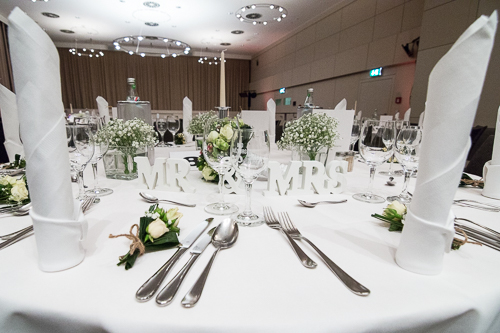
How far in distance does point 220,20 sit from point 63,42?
6.91 m

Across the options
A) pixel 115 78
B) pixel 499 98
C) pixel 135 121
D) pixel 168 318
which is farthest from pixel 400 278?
pixel 115 78

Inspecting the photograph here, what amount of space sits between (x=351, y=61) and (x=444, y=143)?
6.38 meters

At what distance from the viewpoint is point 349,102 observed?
6.27 m

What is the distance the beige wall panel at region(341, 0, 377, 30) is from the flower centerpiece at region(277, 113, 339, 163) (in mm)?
5565

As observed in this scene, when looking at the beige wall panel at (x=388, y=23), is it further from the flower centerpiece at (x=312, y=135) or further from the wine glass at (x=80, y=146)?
the wine glass at (x=80, y=146)

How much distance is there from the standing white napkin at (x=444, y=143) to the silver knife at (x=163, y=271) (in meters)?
0.52

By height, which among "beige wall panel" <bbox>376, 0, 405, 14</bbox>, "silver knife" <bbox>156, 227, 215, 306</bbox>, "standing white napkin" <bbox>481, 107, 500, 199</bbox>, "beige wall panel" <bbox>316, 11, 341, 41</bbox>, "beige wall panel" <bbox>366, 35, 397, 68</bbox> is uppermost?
"beige wall panel" <bbox>316, 11, 341, 41</bbox>

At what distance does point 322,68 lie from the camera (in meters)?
7.10

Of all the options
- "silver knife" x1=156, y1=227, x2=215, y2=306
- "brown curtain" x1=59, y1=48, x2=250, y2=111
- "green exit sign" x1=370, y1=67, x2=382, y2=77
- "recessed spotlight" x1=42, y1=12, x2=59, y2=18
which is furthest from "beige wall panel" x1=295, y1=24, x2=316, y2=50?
"silver knife" x1=156, y1=227, x2=215, y2=306

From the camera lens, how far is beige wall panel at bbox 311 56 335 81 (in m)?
6.75

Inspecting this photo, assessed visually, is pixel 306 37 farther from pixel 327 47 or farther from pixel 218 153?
pixel 218 153

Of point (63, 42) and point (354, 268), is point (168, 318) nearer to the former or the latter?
point (354, 268)

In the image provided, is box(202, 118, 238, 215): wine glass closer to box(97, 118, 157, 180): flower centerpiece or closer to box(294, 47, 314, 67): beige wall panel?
box(97, 118, 157, 180): flower centerpiece

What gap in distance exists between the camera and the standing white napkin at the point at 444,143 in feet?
1.60
